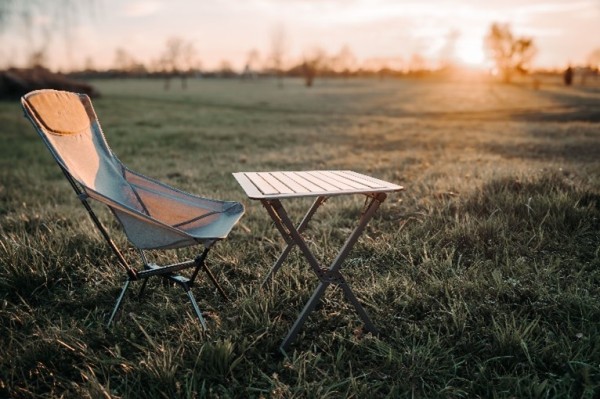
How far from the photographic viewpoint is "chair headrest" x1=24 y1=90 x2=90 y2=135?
A: 2639 mm

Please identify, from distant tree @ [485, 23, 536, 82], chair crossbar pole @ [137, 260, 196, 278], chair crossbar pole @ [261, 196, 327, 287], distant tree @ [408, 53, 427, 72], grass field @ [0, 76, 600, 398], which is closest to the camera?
grass field @ [0, 76, 600, 398]

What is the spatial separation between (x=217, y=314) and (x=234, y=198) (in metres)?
3.13

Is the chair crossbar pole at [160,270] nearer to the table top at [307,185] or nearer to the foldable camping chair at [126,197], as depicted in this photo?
the foldable camping chair at [126,197]

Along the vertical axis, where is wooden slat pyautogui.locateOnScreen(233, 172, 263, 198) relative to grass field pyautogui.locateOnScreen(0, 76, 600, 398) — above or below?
above

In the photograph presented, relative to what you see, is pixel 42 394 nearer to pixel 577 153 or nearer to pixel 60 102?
pixel 60 102

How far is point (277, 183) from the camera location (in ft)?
8.69

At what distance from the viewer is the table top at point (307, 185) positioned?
2287 mm

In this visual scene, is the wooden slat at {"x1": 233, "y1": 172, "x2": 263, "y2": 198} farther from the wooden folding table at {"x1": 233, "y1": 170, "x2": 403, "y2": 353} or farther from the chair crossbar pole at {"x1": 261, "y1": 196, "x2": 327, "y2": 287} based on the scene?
the chair crossbar pole at {"x1": 261, "y1": 196, "x2": 327, "y2": 287}

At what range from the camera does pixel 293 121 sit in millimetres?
19109

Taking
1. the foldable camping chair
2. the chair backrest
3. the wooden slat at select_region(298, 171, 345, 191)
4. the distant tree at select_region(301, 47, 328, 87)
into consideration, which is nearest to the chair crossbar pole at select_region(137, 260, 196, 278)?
the foldable camping chair

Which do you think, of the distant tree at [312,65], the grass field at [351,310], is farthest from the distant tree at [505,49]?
the grass field at [351,310]

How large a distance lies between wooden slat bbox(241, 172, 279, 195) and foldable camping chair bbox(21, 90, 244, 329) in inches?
14.6

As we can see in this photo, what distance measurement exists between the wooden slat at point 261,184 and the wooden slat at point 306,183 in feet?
0.65

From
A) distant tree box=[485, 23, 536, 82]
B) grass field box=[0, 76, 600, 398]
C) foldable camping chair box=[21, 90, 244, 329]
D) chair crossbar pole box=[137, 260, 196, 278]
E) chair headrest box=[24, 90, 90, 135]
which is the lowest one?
grass field box=[0, 76, 600, 398]
